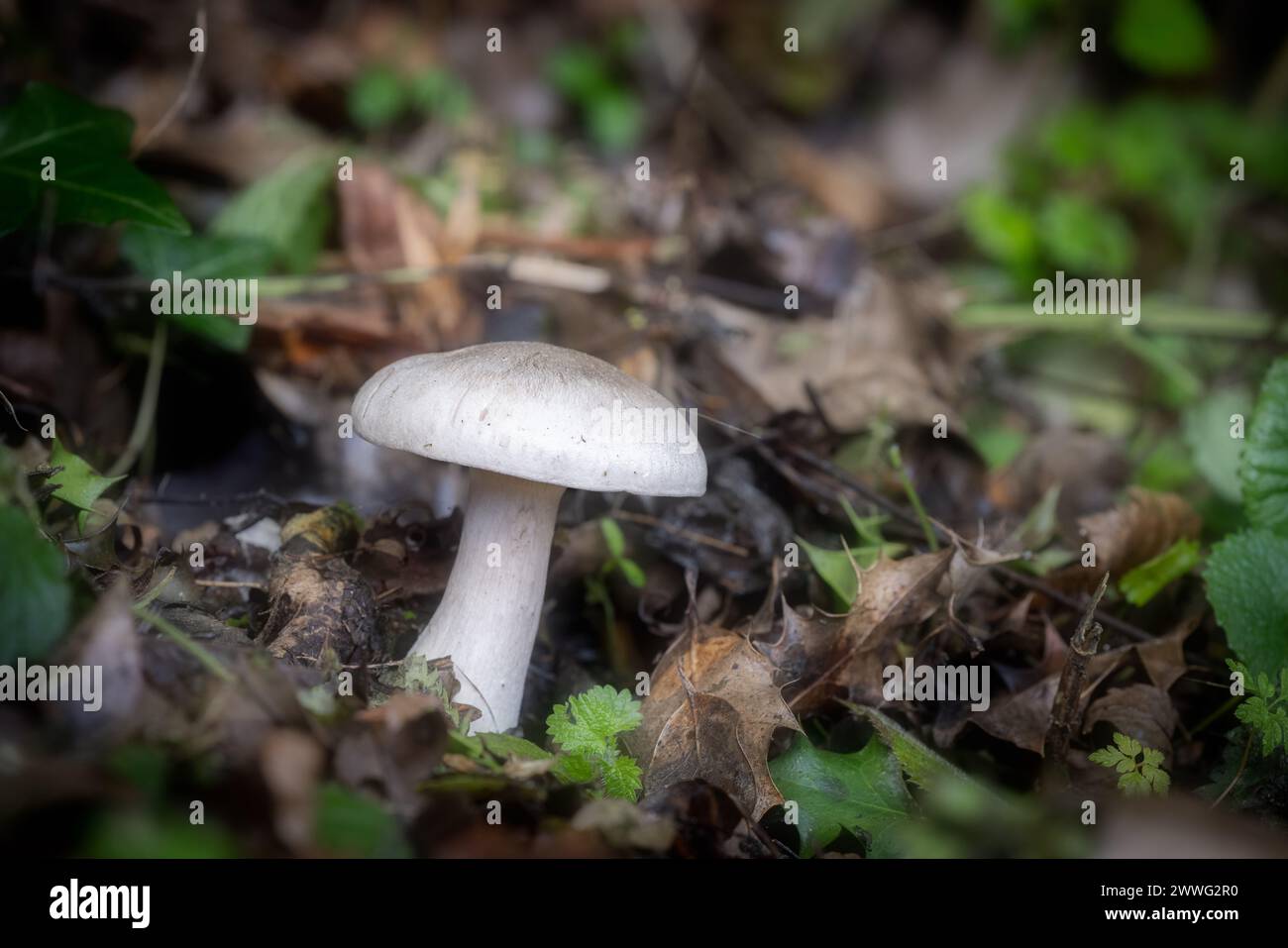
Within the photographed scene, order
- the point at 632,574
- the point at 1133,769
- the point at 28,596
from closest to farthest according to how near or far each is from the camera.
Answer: the point at 28,596 < the point at 1133,769 < the point at 632,574

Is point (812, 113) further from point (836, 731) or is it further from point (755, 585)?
point (836, 731)

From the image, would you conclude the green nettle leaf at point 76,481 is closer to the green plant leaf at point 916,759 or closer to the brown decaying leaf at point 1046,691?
the green plant leaf at point 916,759

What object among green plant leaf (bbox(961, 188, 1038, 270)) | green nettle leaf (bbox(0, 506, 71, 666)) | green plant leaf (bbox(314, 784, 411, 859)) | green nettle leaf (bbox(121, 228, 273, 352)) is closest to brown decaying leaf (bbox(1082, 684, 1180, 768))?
green plant leaf (bbox(314, 784, 411, 859))

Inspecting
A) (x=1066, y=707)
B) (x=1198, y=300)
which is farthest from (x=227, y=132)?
(x=1198, y=300)

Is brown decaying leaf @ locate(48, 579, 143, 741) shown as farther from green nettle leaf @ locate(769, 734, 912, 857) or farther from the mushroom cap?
green nettle leaf @ locate(769, 734, 912, 857)

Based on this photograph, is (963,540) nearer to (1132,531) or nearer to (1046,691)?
(1046,691)

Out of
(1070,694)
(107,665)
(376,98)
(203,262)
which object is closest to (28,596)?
(107,665)
